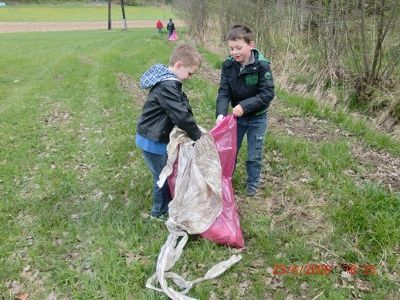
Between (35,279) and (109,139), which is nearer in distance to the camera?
(35,279)

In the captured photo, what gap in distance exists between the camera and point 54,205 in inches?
178

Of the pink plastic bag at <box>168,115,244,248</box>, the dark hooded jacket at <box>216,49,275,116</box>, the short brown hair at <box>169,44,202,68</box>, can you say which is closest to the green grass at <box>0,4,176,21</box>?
the dark hooded jacket at <box>216,49,275,116</box>

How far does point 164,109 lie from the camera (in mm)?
3467

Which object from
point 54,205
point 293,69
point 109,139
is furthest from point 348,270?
point 293,69

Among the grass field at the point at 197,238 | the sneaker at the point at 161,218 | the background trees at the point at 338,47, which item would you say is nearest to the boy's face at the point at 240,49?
the grass field at the point at 197,238

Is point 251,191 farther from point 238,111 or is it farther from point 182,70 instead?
point 182,70

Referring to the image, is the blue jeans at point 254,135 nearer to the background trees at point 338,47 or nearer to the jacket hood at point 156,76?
the jacket hood at point 156,76

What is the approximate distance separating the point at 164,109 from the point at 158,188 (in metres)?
0.85

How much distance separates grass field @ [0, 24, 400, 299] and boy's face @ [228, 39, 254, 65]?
151cm

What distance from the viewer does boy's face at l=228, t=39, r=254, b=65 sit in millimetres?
3773

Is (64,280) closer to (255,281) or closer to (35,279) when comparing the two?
(35,279)

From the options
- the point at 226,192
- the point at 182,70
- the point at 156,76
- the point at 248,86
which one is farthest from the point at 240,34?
the point at 226,192

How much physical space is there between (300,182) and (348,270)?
4.95 feet

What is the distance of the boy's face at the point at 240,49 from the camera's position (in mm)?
3773
